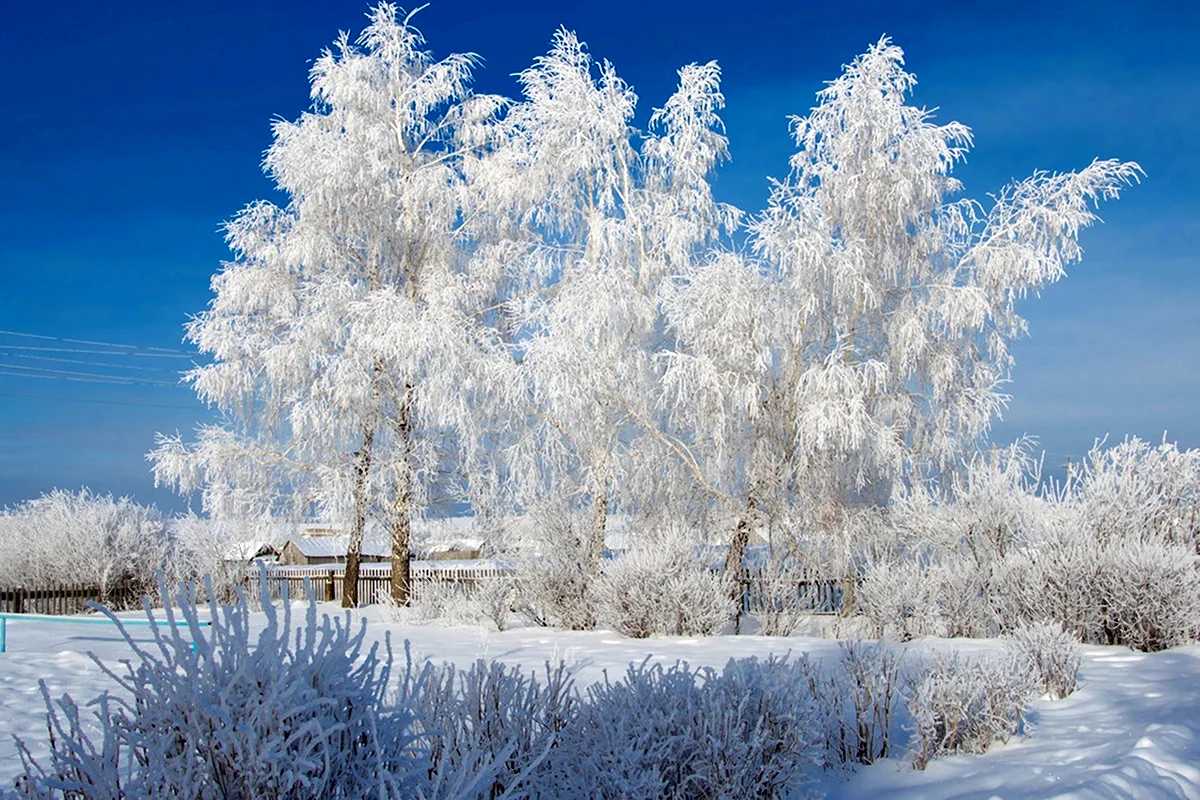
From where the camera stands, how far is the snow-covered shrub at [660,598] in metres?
11.2

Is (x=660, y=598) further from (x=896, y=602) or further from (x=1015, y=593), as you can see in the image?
(x=1015, y=593)

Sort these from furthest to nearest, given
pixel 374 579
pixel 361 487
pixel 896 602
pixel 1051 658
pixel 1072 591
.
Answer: pixel 374 579 < pixel 361 487 < pixel 896 602 < pixel 1072 591 < pixel 1051 658

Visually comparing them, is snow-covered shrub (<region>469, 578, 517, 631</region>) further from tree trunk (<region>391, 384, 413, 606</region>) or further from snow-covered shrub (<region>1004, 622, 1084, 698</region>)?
snow-covered shrub (<region>1004, 622, 1084, 698</region>)

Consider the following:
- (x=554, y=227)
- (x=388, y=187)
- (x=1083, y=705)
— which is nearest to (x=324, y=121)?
(x=388, y=187)

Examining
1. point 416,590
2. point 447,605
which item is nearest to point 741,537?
point 447,605

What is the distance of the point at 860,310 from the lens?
51.2 ft

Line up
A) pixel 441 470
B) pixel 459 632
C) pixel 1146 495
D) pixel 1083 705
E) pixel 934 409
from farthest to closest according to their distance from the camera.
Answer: pixel 441 470 < pixel 934 409 < pixel 459 632 < pixel 1146 495 < pixel 1083 705

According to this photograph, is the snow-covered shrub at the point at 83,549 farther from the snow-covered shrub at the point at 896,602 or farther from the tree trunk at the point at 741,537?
the snow-covered shrub at the point at 896,602

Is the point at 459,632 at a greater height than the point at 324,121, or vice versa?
the point at 324,121

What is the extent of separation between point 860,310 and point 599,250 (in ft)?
14.9

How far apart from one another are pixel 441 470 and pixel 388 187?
5.26 m

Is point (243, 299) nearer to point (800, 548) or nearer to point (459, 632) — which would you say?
point (459, 632)

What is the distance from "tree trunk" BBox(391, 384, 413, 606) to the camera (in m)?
17.4

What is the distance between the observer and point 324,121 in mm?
18156
